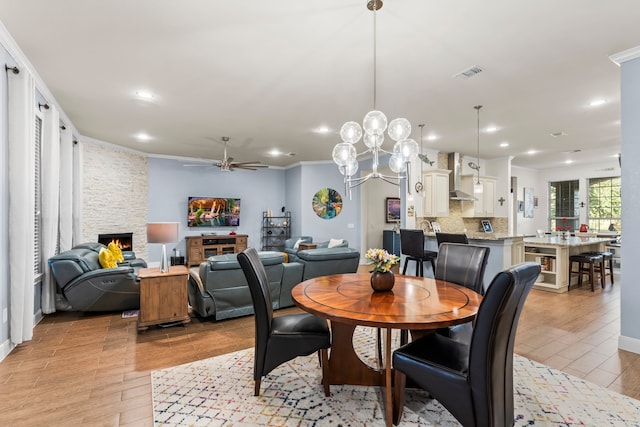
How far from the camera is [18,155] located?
294 cm

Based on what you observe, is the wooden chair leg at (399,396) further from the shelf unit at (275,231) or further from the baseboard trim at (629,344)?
the shelf unit at (275,231)

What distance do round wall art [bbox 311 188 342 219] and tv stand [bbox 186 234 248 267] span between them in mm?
2094

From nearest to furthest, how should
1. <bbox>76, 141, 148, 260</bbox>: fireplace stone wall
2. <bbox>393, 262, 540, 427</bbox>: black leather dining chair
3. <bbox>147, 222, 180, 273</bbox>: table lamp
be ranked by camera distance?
<bbox>393, 262, 540, 427</bbox>: black leather dining chair
<bbox>147, 222, 180, 273</bbox>: table lamp
<bbox>76, 141, 148, 260</bbox>: fireplace stone wall

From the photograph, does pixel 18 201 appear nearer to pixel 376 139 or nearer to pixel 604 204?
pixel 376 139

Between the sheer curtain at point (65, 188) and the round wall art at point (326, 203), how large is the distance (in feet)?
17.2

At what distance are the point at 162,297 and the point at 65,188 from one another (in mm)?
2720

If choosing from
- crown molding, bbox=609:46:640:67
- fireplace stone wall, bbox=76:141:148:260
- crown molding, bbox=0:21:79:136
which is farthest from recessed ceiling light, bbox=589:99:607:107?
fireplace stone wall, bbox=76:141:148:260

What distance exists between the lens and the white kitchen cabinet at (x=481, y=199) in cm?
746

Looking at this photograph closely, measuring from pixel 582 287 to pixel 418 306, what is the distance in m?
5.47

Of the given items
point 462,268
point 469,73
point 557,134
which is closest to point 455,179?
point 557,134

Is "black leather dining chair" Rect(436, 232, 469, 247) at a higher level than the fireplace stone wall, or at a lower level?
lower

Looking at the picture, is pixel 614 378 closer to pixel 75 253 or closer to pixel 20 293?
pixel 20 293

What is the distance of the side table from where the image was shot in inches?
134

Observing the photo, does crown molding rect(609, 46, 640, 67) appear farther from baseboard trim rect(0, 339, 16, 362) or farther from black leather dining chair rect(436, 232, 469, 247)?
baseboard trim rect(0, 339, 16, 362)
